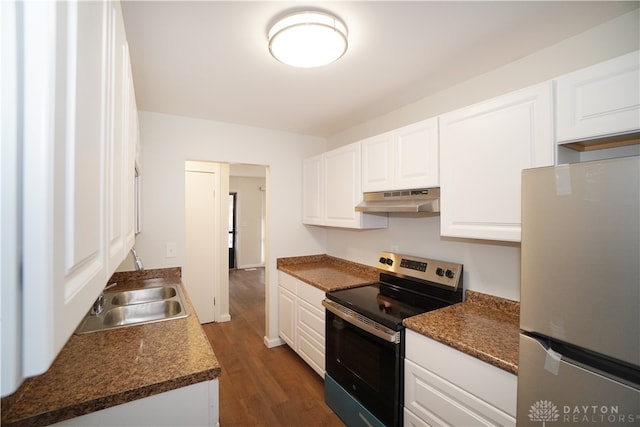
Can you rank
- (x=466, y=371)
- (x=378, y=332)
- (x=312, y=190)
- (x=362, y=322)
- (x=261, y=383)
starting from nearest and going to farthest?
(x=466, y=371) < (x=378, y=332) < (x=362, y=322) < (x=261, y=383) < (x=312, y=190)

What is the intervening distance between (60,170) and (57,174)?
0.06ft

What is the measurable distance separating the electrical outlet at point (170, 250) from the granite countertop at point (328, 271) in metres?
1.05

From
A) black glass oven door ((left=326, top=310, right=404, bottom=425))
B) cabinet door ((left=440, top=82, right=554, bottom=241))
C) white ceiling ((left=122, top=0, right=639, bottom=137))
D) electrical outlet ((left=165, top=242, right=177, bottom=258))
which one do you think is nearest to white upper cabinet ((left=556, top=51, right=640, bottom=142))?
cabinet door ((left=440, top=82, right=554, bottom=241))

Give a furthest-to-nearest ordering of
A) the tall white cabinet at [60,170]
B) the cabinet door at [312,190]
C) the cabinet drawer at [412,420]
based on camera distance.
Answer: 1. the cabinet door at [312,190]
2. the cabinet drawer at [412,420]
3. the tall white cabinet at [60,170]

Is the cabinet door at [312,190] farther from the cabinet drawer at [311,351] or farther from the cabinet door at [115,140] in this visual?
the cabinet door at [115,140]

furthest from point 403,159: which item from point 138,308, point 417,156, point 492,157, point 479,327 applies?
point 138,308

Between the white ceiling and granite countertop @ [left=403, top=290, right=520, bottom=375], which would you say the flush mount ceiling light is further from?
granite countertop @ [left=403, top=290, right=520, bottom=375]

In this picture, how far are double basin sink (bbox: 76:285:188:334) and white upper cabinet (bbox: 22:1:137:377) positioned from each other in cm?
133

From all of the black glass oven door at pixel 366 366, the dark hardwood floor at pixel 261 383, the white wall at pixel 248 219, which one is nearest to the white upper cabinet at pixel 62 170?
the black glass oven door at pixel 366 366

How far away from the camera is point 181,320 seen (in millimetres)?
1580

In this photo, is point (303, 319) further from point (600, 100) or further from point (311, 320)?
point (600, 100)

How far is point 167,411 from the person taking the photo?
1059 millimetres

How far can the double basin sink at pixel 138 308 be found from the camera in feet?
5.40

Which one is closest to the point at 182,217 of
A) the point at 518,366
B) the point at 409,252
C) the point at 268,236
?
the point at 268,236
